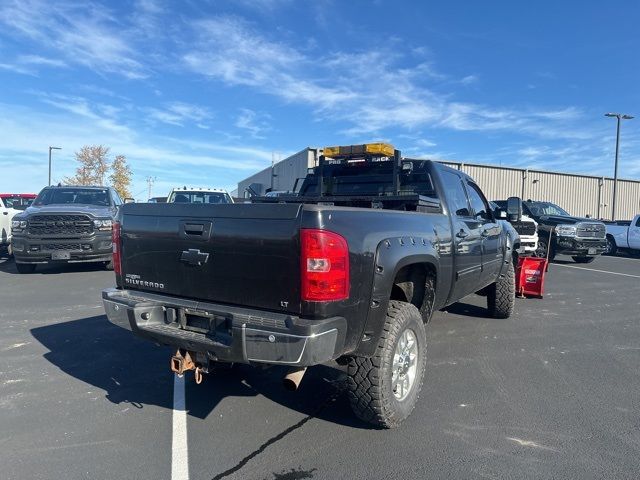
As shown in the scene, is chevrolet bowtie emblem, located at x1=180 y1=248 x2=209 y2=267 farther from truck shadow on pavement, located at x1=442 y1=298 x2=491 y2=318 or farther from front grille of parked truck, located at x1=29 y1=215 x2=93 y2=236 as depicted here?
front grille of parked truck, located at x1=29 y1=215 x2=93 y2=236

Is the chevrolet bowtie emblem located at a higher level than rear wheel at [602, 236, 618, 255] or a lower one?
higher

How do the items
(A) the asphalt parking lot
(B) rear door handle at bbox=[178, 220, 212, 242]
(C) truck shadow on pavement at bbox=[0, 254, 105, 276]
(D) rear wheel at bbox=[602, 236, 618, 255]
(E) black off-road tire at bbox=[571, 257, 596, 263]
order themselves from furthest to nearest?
(D) rear wheel at bbox=[602, 236, 618, 255]
(E) black off-road tire at bbox=[571, 257, 596, 263]
(C) truck shadow on pavement at bbox=[0, 254, 105, 276]
(B) rear door handle at bbox=[178, 220, 212, 242]
(A) the asphalt parking lot

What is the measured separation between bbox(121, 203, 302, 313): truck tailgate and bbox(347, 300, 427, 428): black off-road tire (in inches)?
29.2

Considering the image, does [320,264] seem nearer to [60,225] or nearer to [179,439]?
[179,439]

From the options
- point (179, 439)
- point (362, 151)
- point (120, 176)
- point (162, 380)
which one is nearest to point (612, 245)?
point (362, 151)

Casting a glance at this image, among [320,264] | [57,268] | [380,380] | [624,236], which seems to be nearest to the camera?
[320,264]

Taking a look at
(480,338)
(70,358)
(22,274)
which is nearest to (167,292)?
(70,358)

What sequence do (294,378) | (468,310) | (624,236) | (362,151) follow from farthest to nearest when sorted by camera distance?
→ (624,236) → (468,310) → (362,151) → (294,378)

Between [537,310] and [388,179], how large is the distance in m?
3.80

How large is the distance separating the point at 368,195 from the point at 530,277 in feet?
14.8

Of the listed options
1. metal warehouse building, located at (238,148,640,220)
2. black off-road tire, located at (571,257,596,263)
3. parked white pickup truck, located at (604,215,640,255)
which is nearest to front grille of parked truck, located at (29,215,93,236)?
black off-road tire, located at (571,257,596,263)

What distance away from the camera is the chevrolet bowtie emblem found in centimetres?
318

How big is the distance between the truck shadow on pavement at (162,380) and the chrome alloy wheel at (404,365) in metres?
→ 0.39

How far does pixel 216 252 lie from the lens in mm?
3125
